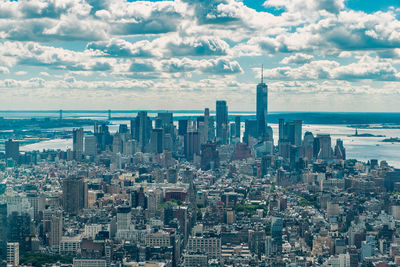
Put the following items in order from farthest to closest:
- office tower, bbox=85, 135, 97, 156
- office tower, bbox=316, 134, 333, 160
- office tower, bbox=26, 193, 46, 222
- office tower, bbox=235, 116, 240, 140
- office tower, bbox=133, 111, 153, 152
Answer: office tower, bbox=235, 116, 240, 140 < office tower, bbox=133, 111, 153, 152 < office tower, bbox=85, 135, 97, 156 < office tower, bbox=316, 134, 333, 160 < office tower, bbox=26, 193, 46, 222

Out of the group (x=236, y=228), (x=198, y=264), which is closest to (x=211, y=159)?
(x=236, y=228)

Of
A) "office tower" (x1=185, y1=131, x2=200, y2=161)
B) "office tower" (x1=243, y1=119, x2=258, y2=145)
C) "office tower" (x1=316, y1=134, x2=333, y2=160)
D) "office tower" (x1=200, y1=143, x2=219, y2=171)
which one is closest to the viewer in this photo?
"office tower" (x1=200, y1=143, x2=219, y2=171)

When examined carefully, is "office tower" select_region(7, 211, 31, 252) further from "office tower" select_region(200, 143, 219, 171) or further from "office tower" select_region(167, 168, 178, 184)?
"office tower" select_region(200, 143, 219, 171)

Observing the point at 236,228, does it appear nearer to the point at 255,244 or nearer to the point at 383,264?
the point at 255,244

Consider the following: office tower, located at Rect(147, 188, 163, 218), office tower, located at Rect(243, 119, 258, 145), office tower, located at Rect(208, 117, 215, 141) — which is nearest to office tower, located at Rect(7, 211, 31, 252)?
office tower, located at Rect(147, 188, 163, 218)

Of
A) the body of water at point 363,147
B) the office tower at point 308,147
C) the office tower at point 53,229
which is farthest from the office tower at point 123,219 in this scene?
the body of water at point 363,147

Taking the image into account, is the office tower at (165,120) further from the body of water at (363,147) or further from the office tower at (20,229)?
the office tower at (20,229)
